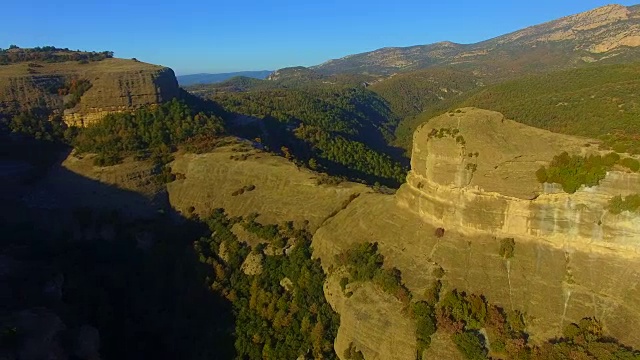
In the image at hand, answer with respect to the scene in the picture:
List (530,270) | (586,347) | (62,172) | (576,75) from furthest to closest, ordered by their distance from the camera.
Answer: (576,75) < (62,172) < (530,270) < (586,347)

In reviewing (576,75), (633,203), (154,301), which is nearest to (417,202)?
(633,203)

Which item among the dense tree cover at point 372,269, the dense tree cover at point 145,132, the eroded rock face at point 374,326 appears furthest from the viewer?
the dense tree cover at point 145,132

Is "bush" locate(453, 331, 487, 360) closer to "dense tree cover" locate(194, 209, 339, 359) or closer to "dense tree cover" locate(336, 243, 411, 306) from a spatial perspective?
"dense tree cover" locate(336, 243, 411, 306)

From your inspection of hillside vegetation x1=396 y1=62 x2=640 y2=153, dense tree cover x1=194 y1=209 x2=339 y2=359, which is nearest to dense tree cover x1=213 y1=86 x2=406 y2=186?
hillside vegetation x1=396 y1=62 x2=640 y2=153

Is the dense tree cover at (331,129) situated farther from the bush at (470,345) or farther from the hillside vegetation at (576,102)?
the bush at (470,345)

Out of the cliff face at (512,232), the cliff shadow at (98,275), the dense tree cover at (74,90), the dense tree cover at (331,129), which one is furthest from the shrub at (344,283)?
the dense tree cover at (74,90)

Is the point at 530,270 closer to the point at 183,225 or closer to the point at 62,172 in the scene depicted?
the point at 183,225
